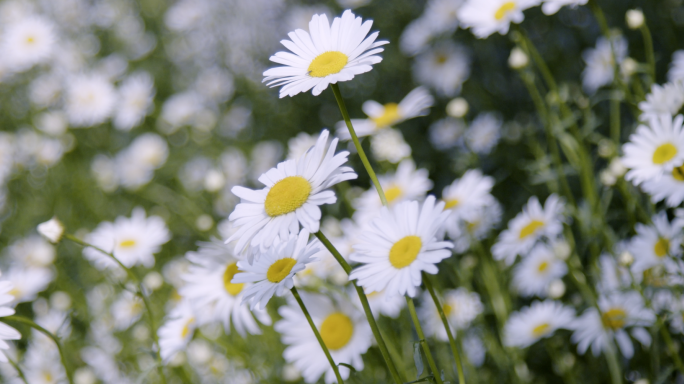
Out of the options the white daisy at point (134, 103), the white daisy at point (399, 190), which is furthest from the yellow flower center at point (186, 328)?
the white daisy at point (134, 103)

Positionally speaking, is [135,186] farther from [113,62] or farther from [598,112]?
[598,112]

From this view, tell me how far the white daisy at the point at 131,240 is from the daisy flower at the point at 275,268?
1.27m

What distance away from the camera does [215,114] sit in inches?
142

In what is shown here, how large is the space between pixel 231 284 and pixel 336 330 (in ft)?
1.06

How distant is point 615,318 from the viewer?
1.54 m

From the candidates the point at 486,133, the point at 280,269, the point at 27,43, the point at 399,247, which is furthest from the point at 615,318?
the point at 27,43

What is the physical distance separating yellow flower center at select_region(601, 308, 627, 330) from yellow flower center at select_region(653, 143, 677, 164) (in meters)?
0.46

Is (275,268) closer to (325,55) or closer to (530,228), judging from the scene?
(325,55)

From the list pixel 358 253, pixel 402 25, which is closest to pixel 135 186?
pixel 402 25

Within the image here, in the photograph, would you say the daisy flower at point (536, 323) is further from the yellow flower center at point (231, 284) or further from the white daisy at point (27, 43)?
the white daisy at point (27, 43)

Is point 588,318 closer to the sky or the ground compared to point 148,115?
closer to the ground

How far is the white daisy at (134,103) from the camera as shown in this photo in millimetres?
3643

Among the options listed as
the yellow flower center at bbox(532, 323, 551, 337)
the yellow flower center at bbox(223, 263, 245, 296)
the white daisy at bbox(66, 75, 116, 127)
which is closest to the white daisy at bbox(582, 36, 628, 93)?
the yellow flower center at bbox(532, 323, 551, 337)

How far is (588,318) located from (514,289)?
0.59 metres
